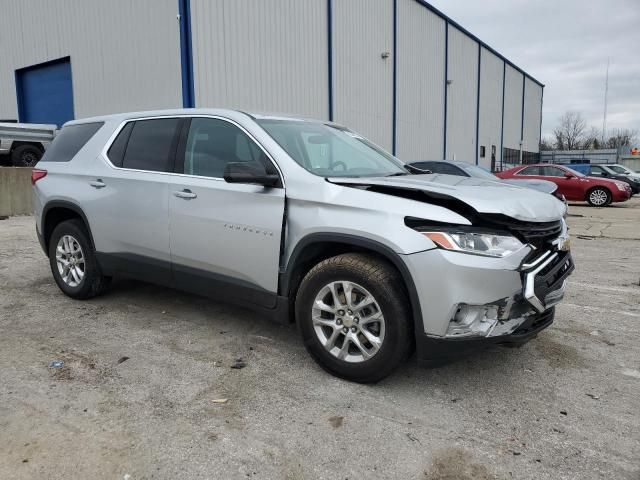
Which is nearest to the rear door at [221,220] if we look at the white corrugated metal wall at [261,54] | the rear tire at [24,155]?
the white corrugated metal wall at [261,54]

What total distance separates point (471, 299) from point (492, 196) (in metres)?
0.66

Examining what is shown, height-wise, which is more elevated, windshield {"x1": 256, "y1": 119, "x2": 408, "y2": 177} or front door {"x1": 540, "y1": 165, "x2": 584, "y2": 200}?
windshield {"x1": 256, "y1": 119, "x2": 408, "y2": 177}

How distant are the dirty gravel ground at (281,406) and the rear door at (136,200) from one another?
57 centimetres

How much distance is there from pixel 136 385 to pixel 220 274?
0.97 metres

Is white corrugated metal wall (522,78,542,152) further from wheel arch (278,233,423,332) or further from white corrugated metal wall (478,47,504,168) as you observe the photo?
wheel arch (278,233,423,332)

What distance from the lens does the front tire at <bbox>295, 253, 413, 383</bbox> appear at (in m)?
2.99

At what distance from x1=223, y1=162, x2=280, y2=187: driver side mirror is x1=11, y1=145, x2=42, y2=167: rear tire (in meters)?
13.6

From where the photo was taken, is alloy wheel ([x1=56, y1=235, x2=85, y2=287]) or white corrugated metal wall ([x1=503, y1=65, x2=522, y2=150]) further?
white corrugated metal wall ([x1=503, y1=65, x2=522, y2=150])

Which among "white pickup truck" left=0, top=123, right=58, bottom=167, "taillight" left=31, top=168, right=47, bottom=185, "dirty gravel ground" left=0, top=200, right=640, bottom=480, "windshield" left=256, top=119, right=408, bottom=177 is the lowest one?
"dirty gravel ground" left=0, top=200, right=640, bottom=480

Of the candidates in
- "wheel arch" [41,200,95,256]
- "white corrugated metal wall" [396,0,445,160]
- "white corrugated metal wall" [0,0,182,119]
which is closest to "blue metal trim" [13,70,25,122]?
"white corrugated metal wall" [0,0,182,119]

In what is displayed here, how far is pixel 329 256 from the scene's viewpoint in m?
3.45

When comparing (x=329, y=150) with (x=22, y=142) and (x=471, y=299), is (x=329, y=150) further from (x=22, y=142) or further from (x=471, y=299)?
(x=22, y=142)

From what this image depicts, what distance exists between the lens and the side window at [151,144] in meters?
4.21

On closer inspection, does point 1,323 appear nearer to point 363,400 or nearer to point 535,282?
point 363,400
